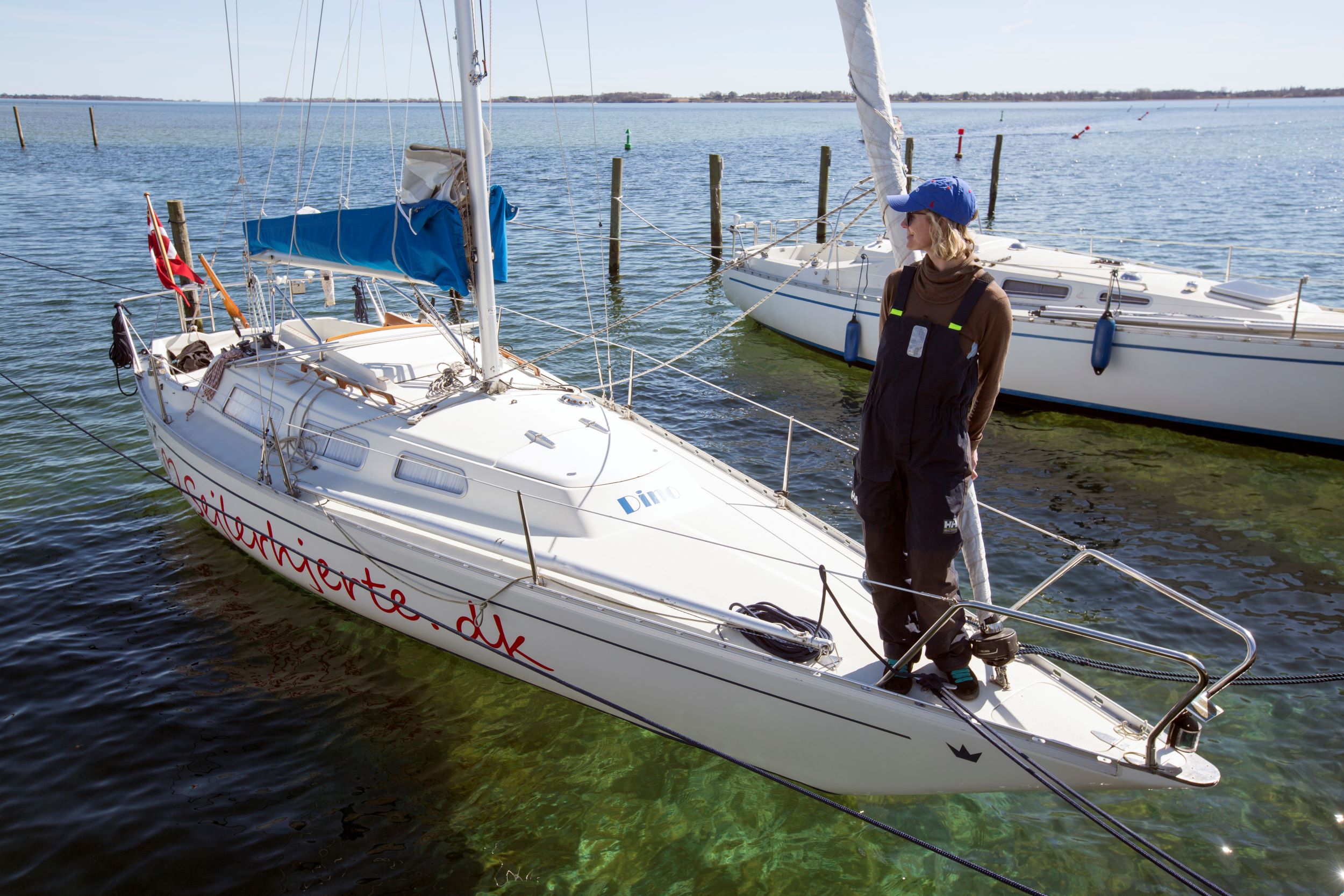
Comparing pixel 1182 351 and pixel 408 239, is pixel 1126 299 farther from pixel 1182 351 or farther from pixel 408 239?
pixel 408 239

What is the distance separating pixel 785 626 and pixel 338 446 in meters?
4.19

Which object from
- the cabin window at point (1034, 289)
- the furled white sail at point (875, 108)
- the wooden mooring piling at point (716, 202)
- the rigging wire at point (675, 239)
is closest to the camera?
the furled white sail at point (875, 108)

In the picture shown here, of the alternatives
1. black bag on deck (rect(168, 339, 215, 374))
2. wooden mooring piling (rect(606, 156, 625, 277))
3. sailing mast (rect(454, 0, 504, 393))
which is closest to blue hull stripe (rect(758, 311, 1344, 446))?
sailing mast (rect(454, 0, 504, 393))

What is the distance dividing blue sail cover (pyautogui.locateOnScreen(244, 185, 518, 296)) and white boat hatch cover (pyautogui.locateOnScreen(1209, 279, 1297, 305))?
10085 mm

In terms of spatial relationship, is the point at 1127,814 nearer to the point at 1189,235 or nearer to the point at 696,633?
the point at 696,633

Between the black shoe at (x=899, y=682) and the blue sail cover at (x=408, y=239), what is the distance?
4.13 meters

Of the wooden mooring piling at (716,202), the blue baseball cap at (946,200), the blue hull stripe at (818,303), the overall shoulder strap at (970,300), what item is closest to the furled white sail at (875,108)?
the blue baseball cap at (946,200)

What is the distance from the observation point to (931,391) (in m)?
3.89

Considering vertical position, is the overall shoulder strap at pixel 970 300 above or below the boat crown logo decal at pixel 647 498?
above

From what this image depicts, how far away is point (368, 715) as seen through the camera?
654 centimetres

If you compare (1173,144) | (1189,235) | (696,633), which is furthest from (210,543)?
(1173,144)

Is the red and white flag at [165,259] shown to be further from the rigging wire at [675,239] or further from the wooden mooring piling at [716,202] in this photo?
the wooden mooring piling at [716,202]

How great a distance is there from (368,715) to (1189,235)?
2575cm

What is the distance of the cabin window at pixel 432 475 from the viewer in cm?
646
